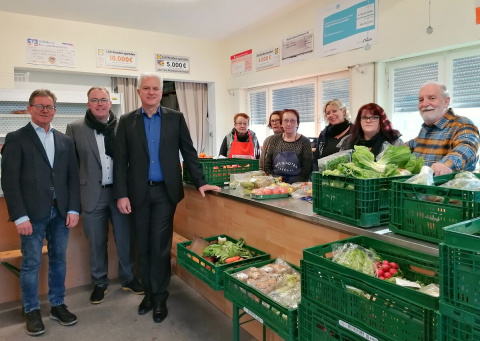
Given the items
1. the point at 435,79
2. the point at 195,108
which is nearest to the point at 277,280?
the point at 435,79

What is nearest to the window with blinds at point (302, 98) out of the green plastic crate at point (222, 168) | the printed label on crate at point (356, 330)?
the green plastic crate at point (222, 168)

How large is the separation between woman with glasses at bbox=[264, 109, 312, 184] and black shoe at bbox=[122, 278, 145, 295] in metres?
1.48

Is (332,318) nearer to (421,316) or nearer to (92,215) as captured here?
(421,316)

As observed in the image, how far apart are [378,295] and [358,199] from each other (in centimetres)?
53

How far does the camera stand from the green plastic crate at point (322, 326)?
129 cm

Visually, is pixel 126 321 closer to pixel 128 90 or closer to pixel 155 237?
pixel 155 237

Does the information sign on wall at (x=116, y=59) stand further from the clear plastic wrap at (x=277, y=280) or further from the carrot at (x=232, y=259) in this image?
the clear plastic wrap at (x=277, y=280)

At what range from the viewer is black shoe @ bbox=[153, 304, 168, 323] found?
259 centimetres

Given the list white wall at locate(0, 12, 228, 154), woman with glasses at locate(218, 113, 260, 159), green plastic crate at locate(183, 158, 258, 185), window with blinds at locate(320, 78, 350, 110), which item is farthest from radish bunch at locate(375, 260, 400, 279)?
white wall at locate(0, 12, 228, 154)

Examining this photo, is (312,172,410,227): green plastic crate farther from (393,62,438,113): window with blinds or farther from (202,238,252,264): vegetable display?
(393,62,438,113): window with blinds

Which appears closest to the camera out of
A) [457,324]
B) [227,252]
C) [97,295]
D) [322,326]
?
[457,324]

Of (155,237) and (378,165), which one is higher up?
(378,165)

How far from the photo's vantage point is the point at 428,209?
1429 millimetres

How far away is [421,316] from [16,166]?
232 cm
